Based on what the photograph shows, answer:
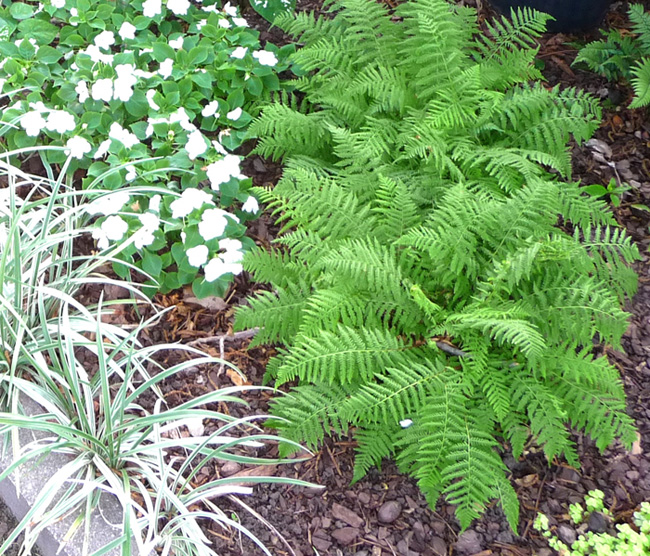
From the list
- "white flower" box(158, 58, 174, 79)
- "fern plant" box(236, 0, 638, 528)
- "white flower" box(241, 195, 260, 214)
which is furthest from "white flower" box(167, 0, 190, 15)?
"white flower" box(241, 195, 260, 214)

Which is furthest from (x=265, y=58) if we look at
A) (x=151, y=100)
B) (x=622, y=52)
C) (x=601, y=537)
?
(x=601, y=537)

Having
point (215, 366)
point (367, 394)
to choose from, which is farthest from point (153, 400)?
point (367, 394)

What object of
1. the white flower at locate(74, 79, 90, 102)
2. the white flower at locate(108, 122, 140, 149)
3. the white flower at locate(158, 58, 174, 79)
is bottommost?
the white flower at locate(108, 122, 140, 149)

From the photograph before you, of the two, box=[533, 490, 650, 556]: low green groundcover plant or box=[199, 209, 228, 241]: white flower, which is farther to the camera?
box=[199, 209, 228, 241]: white flower

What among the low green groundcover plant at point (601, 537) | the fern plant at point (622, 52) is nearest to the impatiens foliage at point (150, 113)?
the low green groundcover plant at point (601, 537)

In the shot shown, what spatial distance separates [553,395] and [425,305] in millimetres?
472

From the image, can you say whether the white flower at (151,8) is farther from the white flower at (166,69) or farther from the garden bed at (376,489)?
the garden bed at (376,489)

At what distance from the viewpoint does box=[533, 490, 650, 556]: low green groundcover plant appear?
1.56 m

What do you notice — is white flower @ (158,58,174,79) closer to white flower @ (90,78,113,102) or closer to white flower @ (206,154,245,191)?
white flower @ (90,78,113,102)

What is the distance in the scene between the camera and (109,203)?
203 centimetres

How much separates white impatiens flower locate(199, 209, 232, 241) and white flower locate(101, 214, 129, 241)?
26 centimetres

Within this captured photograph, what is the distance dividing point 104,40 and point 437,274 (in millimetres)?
1636

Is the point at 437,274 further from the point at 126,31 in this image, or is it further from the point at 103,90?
the point at 126,31

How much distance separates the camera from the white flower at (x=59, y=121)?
2225mm
